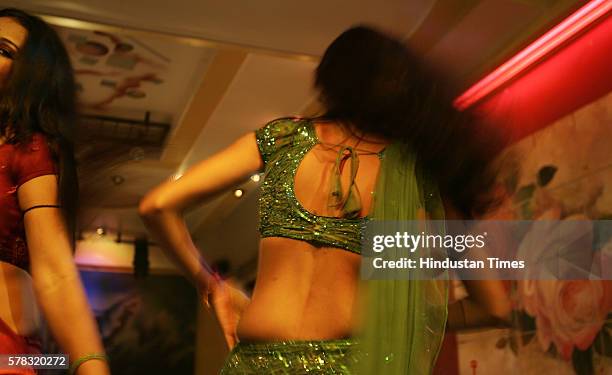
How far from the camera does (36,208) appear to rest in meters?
1.12

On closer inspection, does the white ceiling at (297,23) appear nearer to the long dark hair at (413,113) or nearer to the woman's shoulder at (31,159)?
the long dark hair at (413,113)

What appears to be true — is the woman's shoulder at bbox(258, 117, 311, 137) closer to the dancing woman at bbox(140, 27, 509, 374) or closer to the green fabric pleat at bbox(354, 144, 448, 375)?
the dancing woman at bbox(140, 27, 509, 374)

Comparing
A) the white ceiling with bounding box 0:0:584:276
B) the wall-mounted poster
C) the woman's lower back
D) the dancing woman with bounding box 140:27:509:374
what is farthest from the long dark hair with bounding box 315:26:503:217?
the wall-mounted poster

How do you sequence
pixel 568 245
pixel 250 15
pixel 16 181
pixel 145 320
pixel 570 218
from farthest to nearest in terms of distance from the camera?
pixel 145 320
pixel 250 15
pixel 570 218
pixel 568 245
pixel 16 181

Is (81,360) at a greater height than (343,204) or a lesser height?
lesser

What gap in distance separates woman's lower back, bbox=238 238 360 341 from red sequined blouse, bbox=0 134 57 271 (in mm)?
Result: 369

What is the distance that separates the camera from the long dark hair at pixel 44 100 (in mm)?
1197

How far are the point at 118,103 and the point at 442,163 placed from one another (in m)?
3.46

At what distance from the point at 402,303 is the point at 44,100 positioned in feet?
2.34

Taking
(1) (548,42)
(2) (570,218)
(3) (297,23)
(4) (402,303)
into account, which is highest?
(3) (297,23)

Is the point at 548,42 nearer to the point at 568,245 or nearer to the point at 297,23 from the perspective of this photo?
the point at 568,245

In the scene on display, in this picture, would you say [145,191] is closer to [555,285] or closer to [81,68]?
[555,285]

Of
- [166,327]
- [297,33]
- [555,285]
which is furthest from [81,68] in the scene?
[166,327]

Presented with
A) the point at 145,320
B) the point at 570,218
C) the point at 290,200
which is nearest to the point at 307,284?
the point at 290,200
